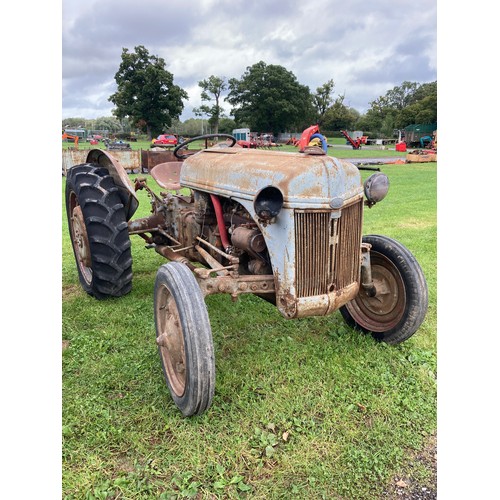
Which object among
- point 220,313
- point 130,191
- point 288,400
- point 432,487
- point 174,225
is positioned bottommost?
point 432,487

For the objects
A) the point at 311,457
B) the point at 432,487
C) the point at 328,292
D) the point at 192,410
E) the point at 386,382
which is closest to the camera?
the point at 432,487

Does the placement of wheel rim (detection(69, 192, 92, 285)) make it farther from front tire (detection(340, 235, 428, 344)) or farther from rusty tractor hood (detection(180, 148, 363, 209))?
front tire (detection(340, 235, 428, 344))

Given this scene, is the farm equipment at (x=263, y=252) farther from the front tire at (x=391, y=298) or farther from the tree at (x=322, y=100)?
the tree at (x=322, y=100)

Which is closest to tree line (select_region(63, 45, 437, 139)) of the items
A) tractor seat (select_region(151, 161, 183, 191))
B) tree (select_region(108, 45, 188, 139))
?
tree (select_region(108, 45, 188, 139))

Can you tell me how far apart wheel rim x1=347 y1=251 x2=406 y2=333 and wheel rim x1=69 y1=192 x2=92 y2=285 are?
89.9 inches

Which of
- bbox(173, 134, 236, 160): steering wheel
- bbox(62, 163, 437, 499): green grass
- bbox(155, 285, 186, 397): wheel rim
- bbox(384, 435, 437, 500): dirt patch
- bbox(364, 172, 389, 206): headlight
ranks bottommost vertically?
bbox(384, 435, 437, 500): dirt patch

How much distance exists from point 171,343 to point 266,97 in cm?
4373

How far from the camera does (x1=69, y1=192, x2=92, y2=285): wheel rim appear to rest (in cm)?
375

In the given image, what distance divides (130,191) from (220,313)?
1330 millimetres

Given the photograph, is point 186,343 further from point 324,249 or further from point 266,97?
point 266,97

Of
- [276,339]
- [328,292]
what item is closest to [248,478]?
[328,292]

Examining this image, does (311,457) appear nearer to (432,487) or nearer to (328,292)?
(432,487)

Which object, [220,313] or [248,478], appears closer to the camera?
[248,478]

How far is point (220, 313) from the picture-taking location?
377cm
